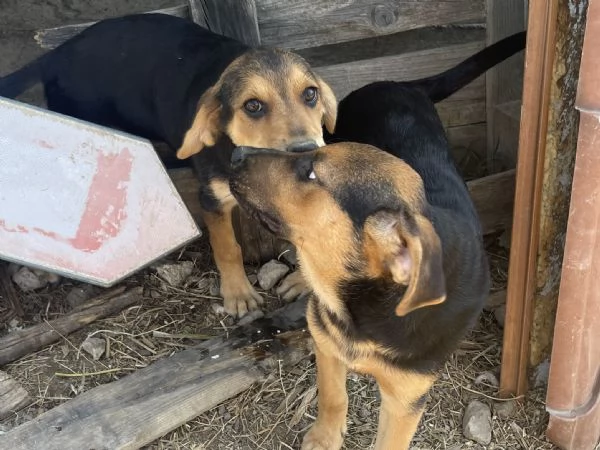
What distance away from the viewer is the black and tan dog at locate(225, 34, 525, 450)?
2418 mm

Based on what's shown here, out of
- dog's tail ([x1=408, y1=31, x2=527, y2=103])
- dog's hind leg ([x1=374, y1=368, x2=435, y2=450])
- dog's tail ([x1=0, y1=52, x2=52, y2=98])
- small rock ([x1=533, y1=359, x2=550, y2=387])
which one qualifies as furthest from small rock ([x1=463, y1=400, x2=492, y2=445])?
dog's tail ([x1=0, y1=52, x2=52, y2=98])

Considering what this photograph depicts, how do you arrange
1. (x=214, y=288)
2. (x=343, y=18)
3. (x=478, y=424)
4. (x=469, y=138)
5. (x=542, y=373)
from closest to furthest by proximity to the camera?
1. (x=478, y=424)
2. (x=542, y=373)
3. (x=214, y=288)
4. (x=343, y=18)
5. (x=469, y=138)

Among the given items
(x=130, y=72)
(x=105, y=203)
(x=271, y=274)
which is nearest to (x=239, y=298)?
(x=271, y=274)

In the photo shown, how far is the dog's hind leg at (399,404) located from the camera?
9.15 feet

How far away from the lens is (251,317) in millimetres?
3936

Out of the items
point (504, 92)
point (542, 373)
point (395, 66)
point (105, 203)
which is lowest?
point (542, 373)

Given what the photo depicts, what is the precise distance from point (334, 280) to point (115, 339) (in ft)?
5.28

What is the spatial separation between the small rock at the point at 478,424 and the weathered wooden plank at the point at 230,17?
7.78 feet

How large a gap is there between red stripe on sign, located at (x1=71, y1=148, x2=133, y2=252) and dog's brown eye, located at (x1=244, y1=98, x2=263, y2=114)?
626 millimetres

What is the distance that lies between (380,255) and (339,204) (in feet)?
0.75

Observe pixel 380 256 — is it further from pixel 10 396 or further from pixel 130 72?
pixel 130 72

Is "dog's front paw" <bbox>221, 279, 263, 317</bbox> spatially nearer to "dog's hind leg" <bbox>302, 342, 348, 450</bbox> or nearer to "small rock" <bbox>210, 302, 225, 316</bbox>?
"small rock" <bbox>210, 302, 225, 316</bbox>

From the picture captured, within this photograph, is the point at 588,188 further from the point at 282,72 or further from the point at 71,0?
the point at 71,0

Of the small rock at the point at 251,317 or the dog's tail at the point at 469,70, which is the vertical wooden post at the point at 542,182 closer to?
the dog's tail at the point at 469,70
